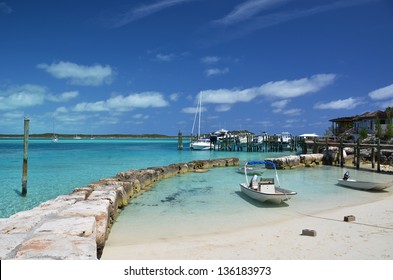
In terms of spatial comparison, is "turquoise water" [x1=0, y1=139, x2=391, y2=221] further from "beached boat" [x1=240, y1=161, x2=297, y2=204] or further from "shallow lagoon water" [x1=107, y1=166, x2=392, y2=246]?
"beached boat" [x1=240, y1=161, x2=297, y2=204]

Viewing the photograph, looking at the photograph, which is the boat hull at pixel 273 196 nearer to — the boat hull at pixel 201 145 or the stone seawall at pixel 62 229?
the stone seawall at pixel 62 229

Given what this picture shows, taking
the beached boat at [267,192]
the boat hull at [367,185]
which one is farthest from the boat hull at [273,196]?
the boat hull at [367,185]

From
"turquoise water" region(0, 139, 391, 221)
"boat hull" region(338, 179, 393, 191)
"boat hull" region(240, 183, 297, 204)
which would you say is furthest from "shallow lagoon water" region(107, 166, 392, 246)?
"boat hull" region(338, 179, 393, 191)

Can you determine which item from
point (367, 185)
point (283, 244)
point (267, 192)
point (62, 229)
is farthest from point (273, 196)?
point (62, 229)

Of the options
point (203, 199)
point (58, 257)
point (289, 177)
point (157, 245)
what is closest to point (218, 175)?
point (289, 177)

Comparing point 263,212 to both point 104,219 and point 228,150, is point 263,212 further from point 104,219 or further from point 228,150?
point 228,150

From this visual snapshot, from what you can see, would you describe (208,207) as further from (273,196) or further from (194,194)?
(194,194)

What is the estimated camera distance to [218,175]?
21.1 metres

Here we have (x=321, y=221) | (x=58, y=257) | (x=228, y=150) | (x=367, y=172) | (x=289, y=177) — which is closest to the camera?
(x=58, y=257)

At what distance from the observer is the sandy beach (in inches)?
253

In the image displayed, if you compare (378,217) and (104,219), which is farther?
(378,217)

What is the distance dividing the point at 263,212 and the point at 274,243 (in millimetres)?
3406

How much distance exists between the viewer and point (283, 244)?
23.4 feet

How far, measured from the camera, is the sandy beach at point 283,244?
21.1 feet
